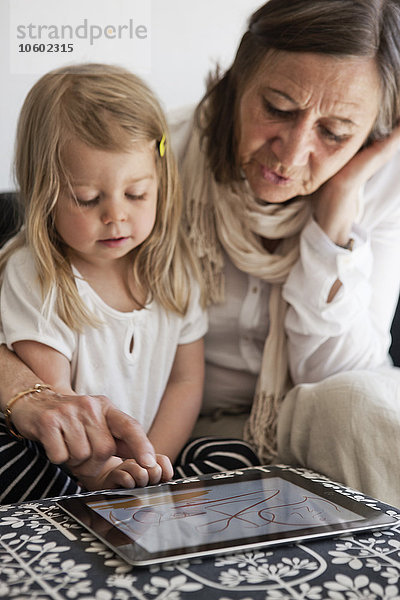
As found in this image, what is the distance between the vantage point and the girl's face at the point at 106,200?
40.6 inches

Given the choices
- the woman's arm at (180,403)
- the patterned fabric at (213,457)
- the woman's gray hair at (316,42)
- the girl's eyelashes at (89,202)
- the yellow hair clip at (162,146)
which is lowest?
the patterned fabric at (213,457)

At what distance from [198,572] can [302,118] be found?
73cm

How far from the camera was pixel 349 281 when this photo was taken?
3.98 feet

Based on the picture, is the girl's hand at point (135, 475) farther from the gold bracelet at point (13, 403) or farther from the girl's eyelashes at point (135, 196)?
→ the girl's eyelashes at point (135, 196)

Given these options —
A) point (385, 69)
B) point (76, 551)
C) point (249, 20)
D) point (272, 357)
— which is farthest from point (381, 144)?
point (76, 551)

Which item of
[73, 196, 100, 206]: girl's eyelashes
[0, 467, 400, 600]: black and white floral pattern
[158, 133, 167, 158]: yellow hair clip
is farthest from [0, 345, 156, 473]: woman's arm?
[158, 133, 167, 158]: yellow hair clip

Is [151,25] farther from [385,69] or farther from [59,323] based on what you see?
[59,323]

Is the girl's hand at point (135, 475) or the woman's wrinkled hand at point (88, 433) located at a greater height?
the woman's wrinkled hand at point (88, 433)

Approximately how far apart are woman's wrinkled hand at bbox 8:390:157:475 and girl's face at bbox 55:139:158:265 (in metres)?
0.26

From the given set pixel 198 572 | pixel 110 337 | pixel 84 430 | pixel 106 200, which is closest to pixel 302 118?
pixel 106 200

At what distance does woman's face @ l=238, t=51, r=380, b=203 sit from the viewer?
1111 mm

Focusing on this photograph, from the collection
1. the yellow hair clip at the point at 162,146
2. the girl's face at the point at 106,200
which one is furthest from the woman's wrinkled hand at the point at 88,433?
the yellow hair clip at the point at 162,146

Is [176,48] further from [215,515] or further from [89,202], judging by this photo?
[215,515]

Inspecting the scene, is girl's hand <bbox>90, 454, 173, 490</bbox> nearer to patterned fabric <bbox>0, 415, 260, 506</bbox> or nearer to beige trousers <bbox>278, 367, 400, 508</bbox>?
patterned fabric <bbox>0, 415, 260, 506</bbox>
